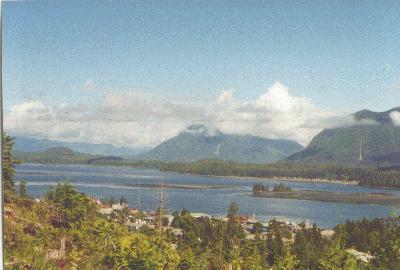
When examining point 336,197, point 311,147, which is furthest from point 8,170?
point 311,147

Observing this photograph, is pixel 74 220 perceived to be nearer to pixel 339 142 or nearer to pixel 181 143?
pixel 339 142

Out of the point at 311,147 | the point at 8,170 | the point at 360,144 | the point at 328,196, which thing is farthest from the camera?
the point at 311,147

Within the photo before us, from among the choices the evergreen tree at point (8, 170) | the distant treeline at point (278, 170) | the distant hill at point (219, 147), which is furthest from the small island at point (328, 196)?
the distant hill at point (219, 147)

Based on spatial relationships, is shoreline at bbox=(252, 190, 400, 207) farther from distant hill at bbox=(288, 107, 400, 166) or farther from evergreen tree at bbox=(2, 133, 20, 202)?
distant hill at bbox=(288, 107, 400, 166)

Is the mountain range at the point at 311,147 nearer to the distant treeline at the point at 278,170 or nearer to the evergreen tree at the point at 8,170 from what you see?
the distant treeline at the point at 278,170

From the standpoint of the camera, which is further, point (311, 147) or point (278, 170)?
point (311, 147)

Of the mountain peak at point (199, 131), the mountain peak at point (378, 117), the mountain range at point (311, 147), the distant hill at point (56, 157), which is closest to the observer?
the distant hill at point (56, 157)

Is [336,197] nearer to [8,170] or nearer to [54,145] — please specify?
[8,170]
